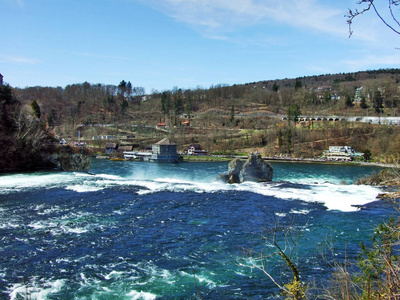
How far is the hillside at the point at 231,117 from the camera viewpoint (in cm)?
8506

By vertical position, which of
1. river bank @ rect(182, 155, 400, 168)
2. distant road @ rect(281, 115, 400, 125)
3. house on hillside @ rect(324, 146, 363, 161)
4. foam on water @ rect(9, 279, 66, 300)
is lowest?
river bank @ rect(182, 155, 400, 168)

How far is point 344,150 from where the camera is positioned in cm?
7575

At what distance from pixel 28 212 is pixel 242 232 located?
16061mm

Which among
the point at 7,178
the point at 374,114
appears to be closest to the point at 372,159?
the point at 374,114

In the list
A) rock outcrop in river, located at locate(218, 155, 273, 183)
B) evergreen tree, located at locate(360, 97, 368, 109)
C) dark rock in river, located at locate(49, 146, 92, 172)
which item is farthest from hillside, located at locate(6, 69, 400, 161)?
rock outcrop in river, located at locate(218, 155, 273, 183)

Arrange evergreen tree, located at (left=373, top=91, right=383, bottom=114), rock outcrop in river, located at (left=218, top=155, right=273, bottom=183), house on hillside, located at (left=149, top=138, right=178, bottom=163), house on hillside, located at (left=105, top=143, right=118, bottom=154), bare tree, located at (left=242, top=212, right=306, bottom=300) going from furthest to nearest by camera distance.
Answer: evergreen tree, located at (left=373, top=91, right=383, bottom=114)
house on hillside, located at (left=105, top=143, right=118, bottom=154)
house on hillside, located at (left=149, top=138, right=178, bottom=163)
rock outcrop in river, located at (left=218, top=155, right=273, bottom=183)
bare tree, located at (left=242, top=212, right=306, bottom=300)

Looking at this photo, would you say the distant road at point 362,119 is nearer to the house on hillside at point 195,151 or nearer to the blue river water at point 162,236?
the house on hillside at point 195,151

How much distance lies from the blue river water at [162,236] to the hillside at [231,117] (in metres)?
39.9

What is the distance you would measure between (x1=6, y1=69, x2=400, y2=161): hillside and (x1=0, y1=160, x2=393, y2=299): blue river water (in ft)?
131

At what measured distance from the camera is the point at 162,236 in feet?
68.1

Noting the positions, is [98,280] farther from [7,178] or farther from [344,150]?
[344,150]

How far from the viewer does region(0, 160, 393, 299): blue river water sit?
14.5 meters

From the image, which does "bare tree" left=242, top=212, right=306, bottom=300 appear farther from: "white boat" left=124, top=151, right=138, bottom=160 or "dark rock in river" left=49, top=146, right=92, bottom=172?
"white boat" left=124, top=151, right=138, bottom=160

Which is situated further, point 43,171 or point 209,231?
point 43,171
